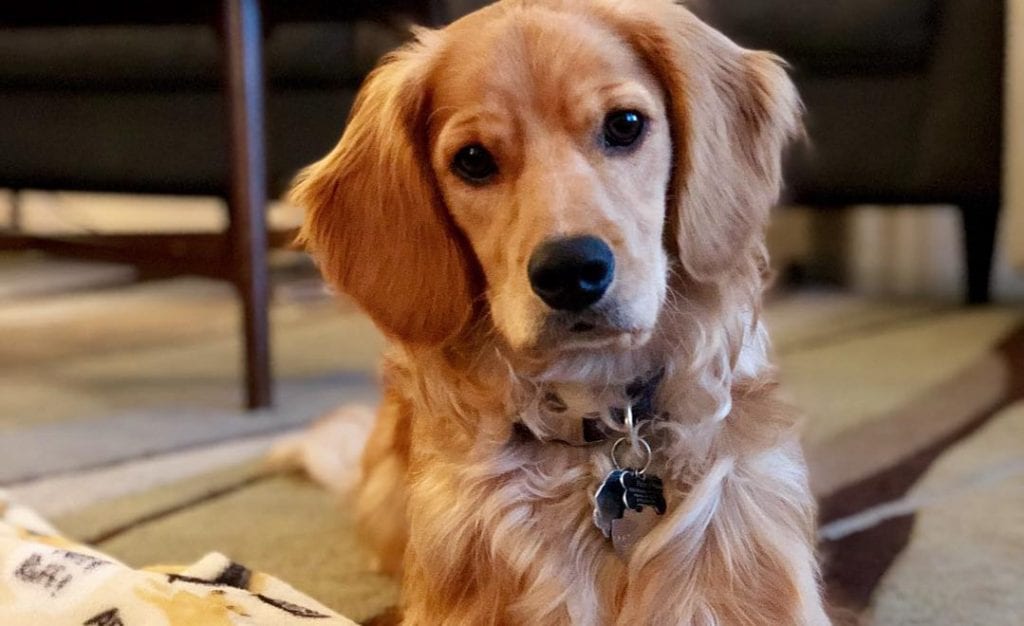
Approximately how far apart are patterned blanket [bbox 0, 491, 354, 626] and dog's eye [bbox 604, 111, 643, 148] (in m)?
0.45

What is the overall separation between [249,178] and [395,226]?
88cm

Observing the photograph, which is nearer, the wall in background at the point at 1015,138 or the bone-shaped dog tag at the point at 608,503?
the bone-shaped dog tag at the point at 608,503

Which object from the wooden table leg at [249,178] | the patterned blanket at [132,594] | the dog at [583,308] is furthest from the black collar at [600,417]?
the wooden table leg at [249,178]

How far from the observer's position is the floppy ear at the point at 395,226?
3.21 feet

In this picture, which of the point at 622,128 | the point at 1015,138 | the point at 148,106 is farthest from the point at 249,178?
the point at 1015,138

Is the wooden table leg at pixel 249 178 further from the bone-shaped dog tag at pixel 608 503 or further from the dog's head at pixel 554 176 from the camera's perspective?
the bone-shaped dog tag at pixel 608 503

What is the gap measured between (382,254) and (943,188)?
5.68 ft

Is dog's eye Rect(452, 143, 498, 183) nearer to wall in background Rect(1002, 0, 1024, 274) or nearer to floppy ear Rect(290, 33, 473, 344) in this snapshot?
floppy ear Rect(290, 33, 473, 344)

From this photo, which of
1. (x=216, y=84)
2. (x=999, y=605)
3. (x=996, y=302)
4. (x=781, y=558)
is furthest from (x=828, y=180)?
(x=781, y=558)

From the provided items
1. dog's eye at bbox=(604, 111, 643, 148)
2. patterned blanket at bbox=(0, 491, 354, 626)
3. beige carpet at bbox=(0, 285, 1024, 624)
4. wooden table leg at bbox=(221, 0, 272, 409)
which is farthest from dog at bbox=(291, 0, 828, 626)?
wooden table leg at bbox=(221, 0, 272, 409)

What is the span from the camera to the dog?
86 centimetres

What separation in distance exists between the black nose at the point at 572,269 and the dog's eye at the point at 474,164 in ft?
0.44

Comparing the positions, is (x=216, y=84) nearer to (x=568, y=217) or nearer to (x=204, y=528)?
(x=204, y=528)

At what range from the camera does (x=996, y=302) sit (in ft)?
8.84
